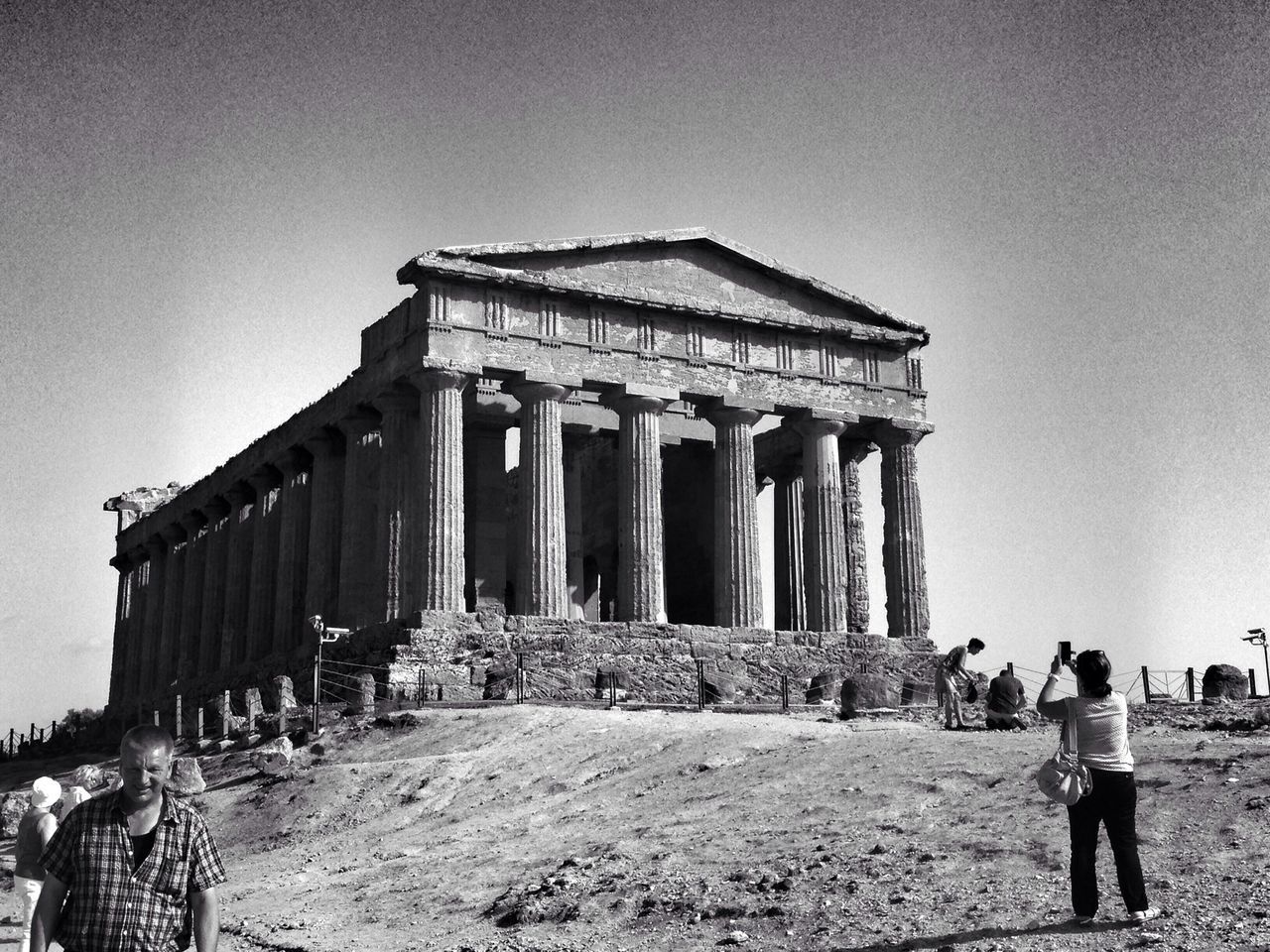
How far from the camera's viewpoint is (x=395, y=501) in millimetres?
40531

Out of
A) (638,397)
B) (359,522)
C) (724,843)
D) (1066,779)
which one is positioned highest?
(638,397)

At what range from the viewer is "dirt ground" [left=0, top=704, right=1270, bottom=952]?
13.7 m

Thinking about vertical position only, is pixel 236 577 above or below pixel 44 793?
above

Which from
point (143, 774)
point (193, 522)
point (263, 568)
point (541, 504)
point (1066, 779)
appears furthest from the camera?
point (193, 522)

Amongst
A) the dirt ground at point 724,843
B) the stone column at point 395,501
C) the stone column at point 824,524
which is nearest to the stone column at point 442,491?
the stone column at point 395,501

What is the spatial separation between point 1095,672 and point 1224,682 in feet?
67.7

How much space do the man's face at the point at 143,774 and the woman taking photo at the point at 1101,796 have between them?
6.74 meters

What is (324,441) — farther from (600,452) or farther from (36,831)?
(36,831)

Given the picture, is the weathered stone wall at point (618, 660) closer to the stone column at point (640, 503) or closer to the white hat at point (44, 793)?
the stone column at point (640, 503)

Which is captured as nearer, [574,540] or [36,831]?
[36,831]

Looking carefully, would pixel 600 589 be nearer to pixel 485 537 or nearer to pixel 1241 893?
pixel 485 537

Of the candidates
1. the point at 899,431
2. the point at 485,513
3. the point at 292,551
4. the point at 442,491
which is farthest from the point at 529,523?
the point at 899,431

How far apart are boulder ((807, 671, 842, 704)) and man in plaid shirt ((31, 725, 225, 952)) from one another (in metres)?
27.5

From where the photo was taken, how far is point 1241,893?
13016 mm
